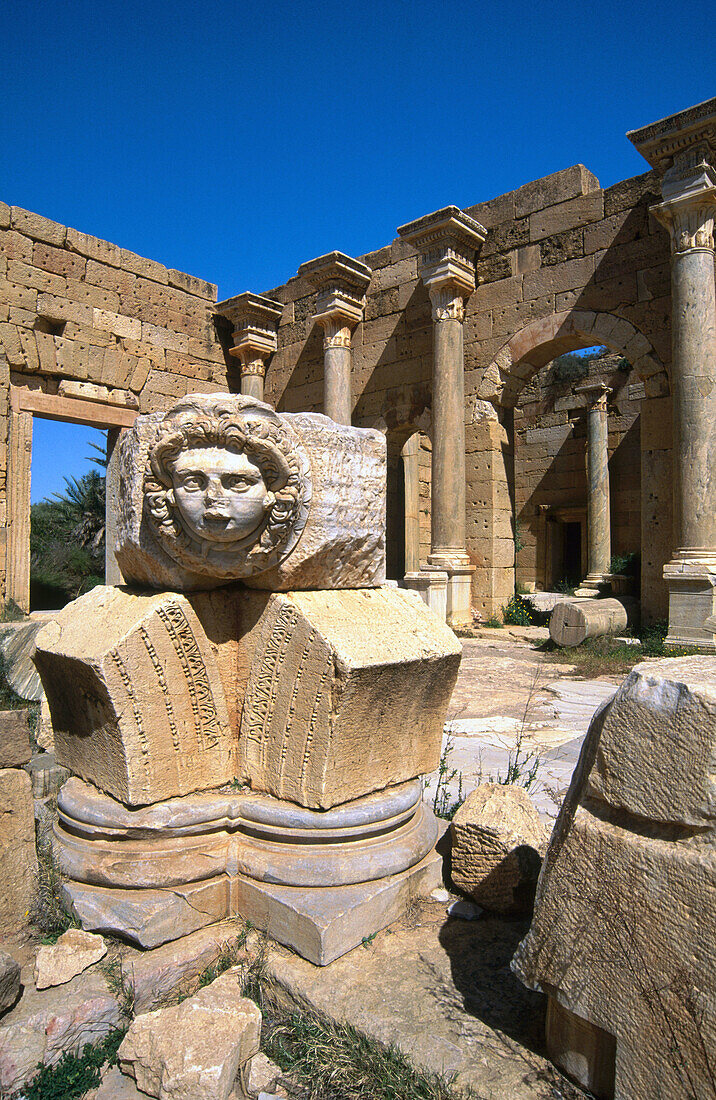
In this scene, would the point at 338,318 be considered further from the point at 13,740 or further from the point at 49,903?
the point at 49,903

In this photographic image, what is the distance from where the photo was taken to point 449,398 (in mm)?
9555

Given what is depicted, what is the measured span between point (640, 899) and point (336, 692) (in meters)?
0.99

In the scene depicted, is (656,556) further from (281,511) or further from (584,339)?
(281,511)

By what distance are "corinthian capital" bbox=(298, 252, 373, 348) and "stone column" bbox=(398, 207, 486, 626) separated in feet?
4.59

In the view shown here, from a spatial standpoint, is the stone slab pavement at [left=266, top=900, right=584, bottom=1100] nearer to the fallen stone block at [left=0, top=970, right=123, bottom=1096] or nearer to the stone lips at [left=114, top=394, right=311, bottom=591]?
the fallen stone block at [left=0, top=970, right=123, bottom=1096]

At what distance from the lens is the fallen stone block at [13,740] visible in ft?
7.02

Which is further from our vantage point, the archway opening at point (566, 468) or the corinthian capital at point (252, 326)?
the archway opening at point (566, 468)

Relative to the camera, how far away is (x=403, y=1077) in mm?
1393

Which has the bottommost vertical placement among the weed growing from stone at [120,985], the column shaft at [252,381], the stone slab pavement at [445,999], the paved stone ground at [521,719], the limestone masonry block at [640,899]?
the paved stone ground at [521,719]

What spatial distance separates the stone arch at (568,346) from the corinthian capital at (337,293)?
257 cm

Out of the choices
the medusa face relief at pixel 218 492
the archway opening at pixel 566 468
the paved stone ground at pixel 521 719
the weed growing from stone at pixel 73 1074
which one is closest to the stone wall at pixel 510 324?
the paved stone ground at pixel 521 719

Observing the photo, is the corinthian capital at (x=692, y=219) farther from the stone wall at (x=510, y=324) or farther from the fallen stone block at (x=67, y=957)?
the fallen stone block at (x=67, y=957)

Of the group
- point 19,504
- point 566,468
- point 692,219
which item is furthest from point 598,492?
point 19,504

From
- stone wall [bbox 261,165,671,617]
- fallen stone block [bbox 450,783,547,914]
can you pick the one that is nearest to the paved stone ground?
fallen stone block [bbox 450,783,547,914]
